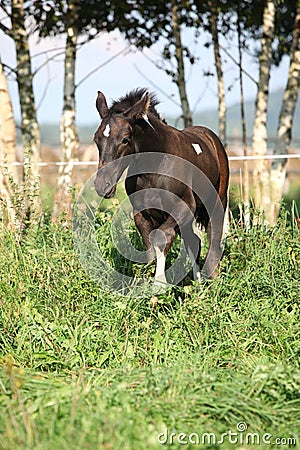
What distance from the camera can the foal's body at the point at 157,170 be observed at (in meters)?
5.70

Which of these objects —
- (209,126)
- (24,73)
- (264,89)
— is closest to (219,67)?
(264,89)

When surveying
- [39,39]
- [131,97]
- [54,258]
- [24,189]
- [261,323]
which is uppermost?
[39,39]

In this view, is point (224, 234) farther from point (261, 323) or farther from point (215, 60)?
point (215, 60)

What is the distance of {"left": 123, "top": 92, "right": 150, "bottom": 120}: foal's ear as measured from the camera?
5898 millimetres

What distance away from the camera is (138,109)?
592 cm

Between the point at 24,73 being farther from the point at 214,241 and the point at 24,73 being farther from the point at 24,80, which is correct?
the point at 214,241

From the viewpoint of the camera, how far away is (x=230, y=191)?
898cm

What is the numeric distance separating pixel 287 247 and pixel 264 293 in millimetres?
866

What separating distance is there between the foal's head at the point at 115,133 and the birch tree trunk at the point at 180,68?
27.1 ft

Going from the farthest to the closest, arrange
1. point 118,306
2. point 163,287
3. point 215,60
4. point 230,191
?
point 215,60
point 230,191
point 163,287
point 118,306

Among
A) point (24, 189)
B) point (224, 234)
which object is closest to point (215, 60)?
point (224, 234)

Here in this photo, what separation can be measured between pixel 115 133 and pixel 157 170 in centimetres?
74

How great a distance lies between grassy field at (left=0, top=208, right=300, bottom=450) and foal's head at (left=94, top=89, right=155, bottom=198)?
1.01 meters

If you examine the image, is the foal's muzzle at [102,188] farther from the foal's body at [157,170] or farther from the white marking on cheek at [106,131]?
the white marking on cheek at [106,131]
